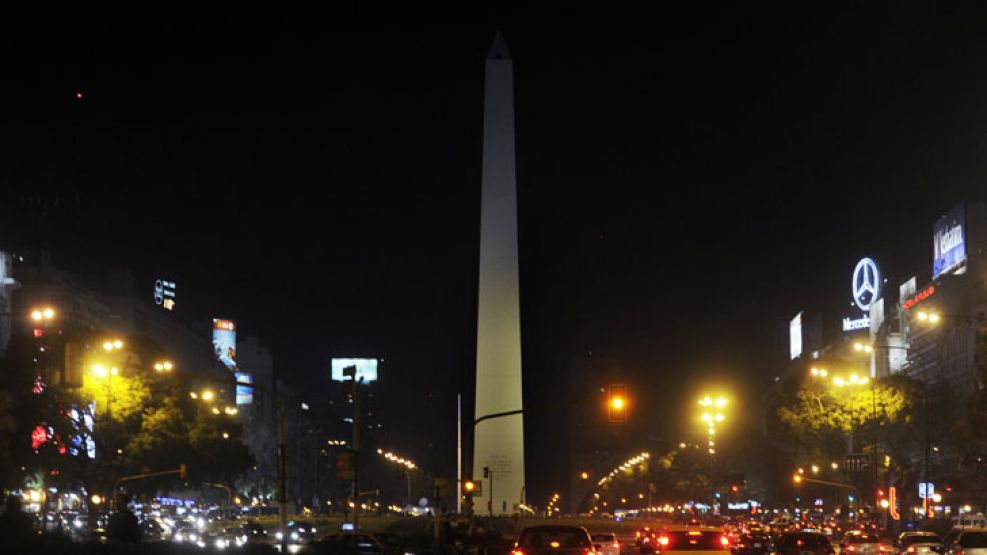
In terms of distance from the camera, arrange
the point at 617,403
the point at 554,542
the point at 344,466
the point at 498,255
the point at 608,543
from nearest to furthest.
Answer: the point at 554,542, the point at 617,403, the point at 344,466, the point at 608,543, the point at 498,255

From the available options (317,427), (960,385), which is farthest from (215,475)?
(317,427)

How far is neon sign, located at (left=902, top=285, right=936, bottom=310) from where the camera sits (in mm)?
108062

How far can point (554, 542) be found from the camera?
28766mm

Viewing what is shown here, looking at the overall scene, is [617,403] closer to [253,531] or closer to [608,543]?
[608,543]

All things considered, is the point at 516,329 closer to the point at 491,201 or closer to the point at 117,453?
the point at 491,201

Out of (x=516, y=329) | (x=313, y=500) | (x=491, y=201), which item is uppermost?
(x=491, y=201)

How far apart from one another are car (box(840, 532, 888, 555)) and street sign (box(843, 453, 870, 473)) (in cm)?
4289

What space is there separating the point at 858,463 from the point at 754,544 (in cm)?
5605

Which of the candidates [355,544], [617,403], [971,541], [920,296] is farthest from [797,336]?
[355,544]

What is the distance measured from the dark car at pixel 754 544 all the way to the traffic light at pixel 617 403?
12964 millimetres

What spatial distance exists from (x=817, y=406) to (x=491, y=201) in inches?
1074

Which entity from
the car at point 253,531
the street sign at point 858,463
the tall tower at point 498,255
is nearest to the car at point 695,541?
the car at point 253,531

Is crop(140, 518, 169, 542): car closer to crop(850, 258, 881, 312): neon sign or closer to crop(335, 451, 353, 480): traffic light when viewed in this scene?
crop(335, 451, 353, 480): traffic light

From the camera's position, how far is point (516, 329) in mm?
84312
